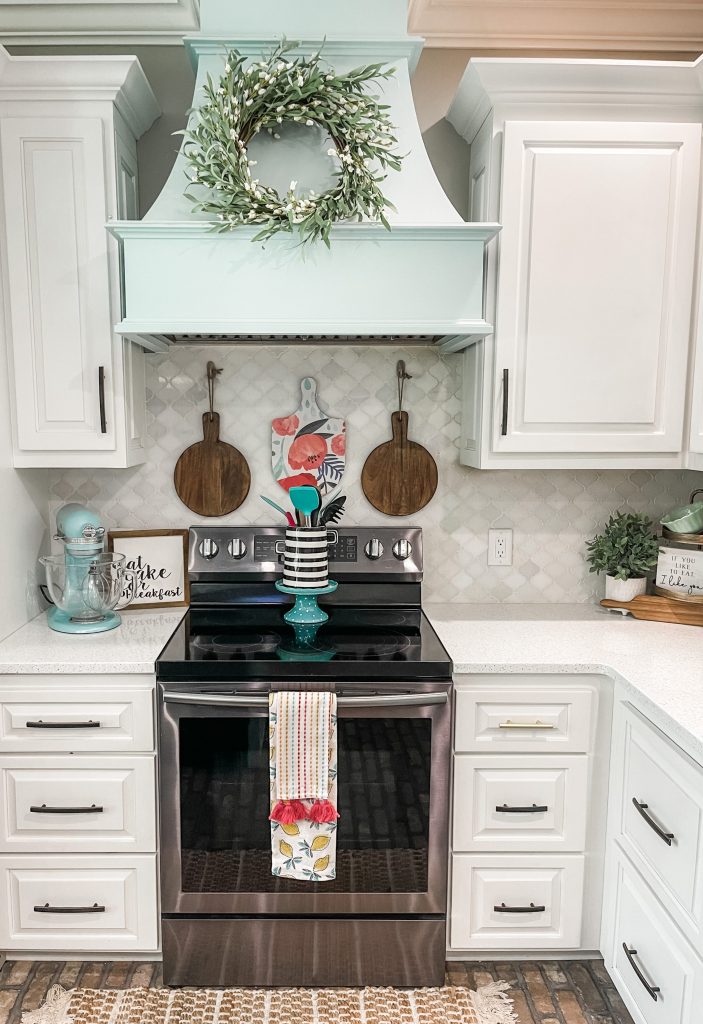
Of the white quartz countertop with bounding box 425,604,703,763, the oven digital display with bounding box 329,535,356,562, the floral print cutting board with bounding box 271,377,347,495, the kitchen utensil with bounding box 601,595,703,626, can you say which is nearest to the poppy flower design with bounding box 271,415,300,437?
the floral print cutting board with bounding box 271,377,347,495

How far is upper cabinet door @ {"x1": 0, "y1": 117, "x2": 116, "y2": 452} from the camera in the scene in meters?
2.04

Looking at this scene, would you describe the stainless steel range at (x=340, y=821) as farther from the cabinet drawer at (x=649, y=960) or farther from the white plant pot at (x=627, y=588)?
the white plant pot at (x=627, y=588)

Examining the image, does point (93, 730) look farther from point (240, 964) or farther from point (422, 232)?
point (422, 232)

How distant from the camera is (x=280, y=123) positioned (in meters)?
1.92

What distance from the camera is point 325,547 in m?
2.18

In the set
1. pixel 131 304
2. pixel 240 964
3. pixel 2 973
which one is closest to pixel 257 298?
pixel 131 304

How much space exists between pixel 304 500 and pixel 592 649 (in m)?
0.88

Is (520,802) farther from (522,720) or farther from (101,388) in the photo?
(101,388)

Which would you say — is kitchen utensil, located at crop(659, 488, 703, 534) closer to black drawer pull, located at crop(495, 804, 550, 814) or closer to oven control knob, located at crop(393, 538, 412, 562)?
oven control knob, located at crop(393, 538, 412, 562)

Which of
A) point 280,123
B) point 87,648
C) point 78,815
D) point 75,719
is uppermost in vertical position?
point 280,123

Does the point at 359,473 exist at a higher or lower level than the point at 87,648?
higher

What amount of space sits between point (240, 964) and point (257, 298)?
1.72 meters

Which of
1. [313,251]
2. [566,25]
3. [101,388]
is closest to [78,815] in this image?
[101,388]

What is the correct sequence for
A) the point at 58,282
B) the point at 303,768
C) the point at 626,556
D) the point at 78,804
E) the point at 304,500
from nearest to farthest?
1. the point at 303,768
2. the point at 78,804
3. the point at 58,282
4. the point at 304,500
5. the point at 626,556
